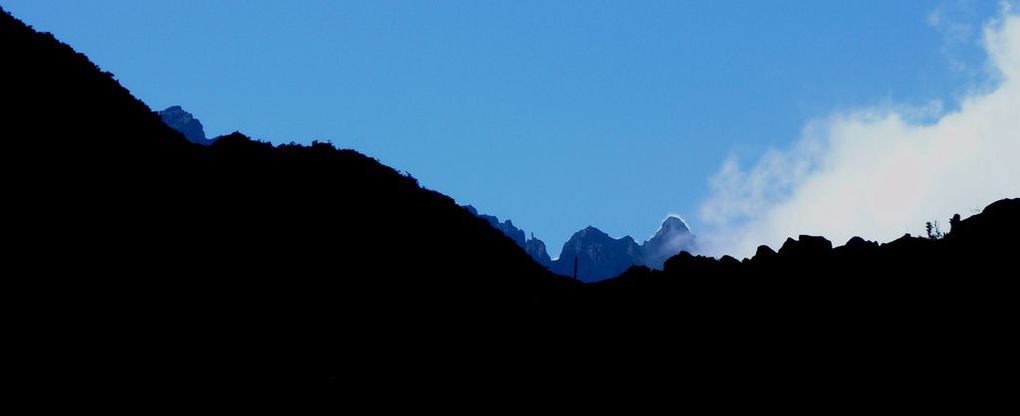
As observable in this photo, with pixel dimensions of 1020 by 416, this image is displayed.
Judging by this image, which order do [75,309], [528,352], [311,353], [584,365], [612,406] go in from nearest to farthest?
[612,406] < [584,365] < [528,352] < [75,309] < [311,353]

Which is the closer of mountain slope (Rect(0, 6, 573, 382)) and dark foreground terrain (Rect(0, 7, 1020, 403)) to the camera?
dark foreground terrain (Rect(0, 7, 1020, 403))

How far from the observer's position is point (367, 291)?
72.2 feet

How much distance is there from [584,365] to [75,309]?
12616 millimetres

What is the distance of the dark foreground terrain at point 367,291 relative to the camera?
7805 millimetres

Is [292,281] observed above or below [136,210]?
below

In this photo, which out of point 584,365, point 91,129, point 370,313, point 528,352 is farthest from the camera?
point 91,129

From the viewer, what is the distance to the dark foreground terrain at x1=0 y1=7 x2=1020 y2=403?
7.80 meters

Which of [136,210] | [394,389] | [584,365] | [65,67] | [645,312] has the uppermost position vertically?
[65,67]

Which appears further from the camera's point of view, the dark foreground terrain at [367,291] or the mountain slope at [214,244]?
the mountain slope at [214,244]

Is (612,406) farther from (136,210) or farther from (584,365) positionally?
(136,210)

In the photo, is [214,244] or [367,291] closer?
[214,244]

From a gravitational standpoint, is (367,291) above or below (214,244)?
below

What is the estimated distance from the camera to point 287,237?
79.7 feet

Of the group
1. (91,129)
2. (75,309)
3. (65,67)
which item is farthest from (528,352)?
(65,67)
